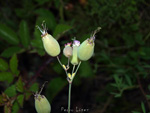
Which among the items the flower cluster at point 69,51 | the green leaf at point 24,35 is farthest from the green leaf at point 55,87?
the flower cluster at point 69,51

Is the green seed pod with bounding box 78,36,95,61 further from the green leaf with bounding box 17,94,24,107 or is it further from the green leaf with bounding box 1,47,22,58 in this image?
the green leaf with bounding box 1,47,22,58

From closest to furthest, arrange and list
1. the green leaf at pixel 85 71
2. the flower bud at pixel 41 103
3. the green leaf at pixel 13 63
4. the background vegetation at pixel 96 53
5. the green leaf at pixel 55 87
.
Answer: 1. the flower bud at pixel 41 103
2. the green leaf at pixel 13 63
3. the background vegetation at pixel 96 53
4. the green leaf at pixel 85 71
5. the green leaf at pixel 55 87

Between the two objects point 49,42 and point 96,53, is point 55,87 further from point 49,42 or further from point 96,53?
point 49,42

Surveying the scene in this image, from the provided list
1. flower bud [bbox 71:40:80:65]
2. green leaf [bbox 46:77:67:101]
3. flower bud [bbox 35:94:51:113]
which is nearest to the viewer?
flower bud [bbox 35:94:51:113]

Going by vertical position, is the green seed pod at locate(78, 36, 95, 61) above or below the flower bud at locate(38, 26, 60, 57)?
below

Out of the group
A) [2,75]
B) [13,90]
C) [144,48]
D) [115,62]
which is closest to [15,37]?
[2,75]

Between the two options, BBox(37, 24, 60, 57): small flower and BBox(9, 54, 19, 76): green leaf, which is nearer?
BBox(37, 24, 60, 57): small flower

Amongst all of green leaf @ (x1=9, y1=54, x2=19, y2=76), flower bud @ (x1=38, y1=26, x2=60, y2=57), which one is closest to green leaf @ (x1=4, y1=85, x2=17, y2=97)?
green leaf @ (x1=9, y1=54, x2=19, y2=76)

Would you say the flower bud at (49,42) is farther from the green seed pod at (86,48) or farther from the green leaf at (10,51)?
the green leaf at (10,51)

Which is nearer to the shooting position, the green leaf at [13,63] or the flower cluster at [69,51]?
the flower cluster at [69,51]

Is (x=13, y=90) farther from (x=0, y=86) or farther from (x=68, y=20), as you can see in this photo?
(x=68, y=20)
